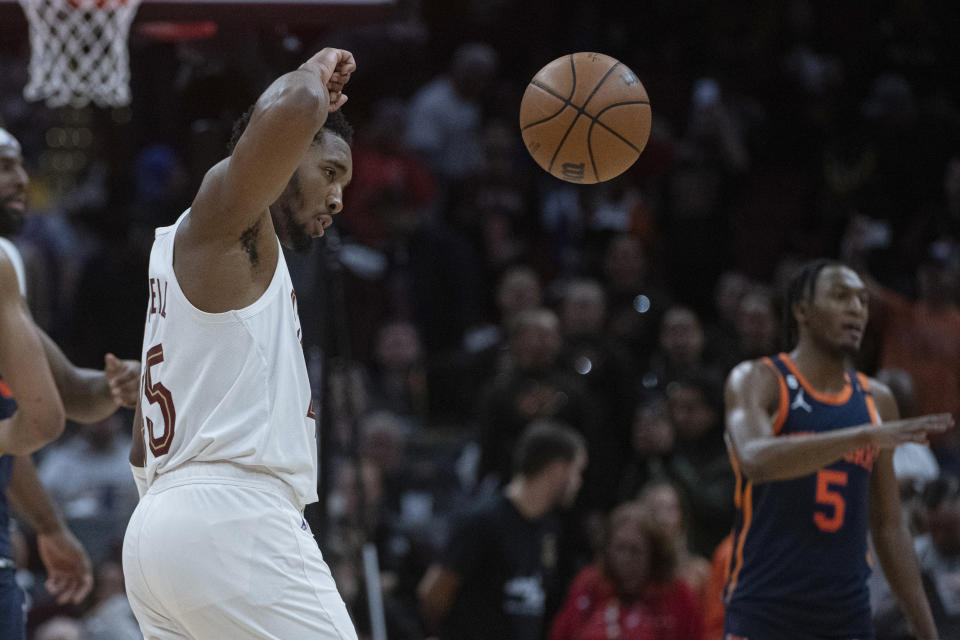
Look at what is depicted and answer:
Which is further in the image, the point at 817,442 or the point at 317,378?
the point at 317,378

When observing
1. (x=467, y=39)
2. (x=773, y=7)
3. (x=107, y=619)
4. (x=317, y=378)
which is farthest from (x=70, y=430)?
(x=773, y=7)

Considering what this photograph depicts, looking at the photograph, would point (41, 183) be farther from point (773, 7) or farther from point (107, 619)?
point (773, 7)

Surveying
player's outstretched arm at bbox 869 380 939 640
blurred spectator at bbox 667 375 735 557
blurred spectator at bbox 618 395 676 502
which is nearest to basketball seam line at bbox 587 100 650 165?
player's outstretched arm at bbox 869 380 939 640

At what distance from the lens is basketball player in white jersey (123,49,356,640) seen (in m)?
3.19

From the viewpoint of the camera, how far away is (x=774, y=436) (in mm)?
4812

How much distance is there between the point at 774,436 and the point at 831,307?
0.58 meters

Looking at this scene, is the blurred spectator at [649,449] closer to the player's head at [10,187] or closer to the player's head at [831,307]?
the player's head at [831,307]

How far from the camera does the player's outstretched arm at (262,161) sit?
318 cm

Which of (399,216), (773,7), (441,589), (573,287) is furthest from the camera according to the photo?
(773,7)

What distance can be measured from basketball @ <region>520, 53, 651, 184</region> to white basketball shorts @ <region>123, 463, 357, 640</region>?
1733 mm

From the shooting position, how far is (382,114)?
9914 millimetres

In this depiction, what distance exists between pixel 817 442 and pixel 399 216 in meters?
5.47

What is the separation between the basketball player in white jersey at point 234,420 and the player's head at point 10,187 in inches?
50.3

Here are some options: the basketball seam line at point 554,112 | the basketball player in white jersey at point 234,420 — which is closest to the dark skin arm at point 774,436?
the basketball seam line at point 554,112
